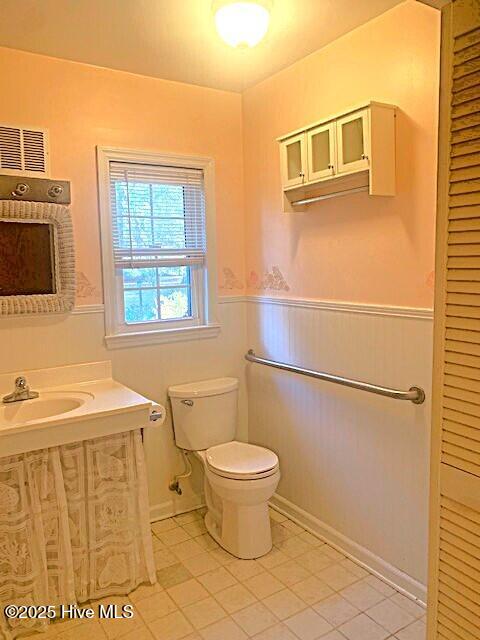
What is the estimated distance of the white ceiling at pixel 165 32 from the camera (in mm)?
1951

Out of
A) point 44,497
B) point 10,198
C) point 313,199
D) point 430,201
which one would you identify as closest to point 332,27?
point 313,199

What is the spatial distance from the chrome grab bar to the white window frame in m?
0.37

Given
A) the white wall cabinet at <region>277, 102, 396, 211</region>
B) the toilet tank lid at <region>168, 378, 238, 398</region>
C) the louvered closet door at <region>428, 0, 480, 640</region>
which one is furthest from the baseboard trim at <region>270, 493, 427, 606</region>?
the white wall cabinet at <region>277, 102, 396, 211</region>

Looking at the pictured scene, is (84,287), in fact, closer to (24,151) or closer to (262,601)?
(24,151)

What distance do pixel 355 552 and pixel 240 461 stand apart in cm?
68

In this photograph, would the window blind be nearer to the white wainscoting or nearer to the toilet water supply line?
the white wainscoting

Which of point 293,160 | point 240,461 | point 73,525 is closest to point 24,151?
point 293,160

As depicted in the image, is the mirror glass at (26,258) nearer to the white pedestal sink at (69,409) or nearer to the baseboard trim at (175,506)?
the white pedestal sink at (69,409)

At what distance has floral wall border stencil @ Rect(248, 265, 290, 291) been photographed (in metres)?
2.77

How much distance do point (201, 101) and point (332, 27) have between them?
34.9 inches

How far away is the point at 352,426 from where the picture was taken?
7.80ft

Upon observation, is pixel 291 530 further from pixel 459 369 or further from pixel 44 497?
pixel 459 369

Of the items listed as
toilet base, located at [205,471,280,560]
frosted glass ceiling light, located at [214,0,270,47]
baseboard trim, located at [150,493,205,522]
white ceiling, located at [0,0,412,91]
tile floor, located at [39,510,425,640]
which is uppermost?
white ceiling, located at [0,0,412,91]

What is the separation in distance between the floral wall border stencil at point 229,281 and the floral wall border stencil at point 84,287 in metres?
0.74
